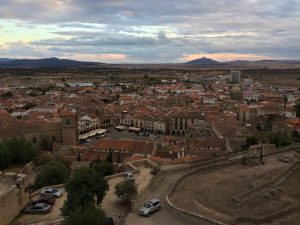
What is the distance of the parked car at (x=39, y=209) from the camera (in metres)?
18.6

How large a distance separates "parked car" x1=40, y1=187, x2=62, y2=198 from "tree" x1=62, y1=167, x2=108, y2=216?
2964 millimetres

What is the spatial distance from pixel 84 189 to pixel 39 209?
275cm

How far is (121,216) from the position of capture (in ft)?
55.6

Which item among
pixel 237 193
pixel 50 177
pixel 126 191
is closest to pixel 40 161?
pixel 50 177

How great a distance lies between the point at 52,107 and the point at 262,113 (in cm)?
3673

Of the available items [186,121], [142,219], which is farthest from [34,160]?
[186,121]

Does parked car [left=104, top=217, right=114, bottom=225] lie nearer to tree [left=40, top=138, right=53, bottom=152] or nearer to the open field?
the open field

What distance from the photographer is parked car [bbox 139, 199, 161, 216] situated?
1705 cm

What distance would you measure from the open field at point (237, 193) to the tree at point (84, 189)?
3.28 m

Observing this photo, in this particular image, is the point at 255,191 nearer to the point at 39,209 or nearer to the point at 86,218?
the point at 86,218

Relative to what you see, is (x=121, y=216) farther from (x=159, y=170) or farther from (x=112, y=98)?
(x=112, y=98)

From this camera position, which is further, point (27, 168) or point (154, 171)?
point (27, 168)

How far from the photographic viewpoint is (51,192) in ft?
67.7

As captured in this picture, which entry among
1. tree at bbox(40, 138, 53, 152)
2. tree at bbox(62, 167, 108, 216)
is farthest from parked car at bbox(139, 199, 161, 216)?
tree at bbox(40, 138, 53, 152)
